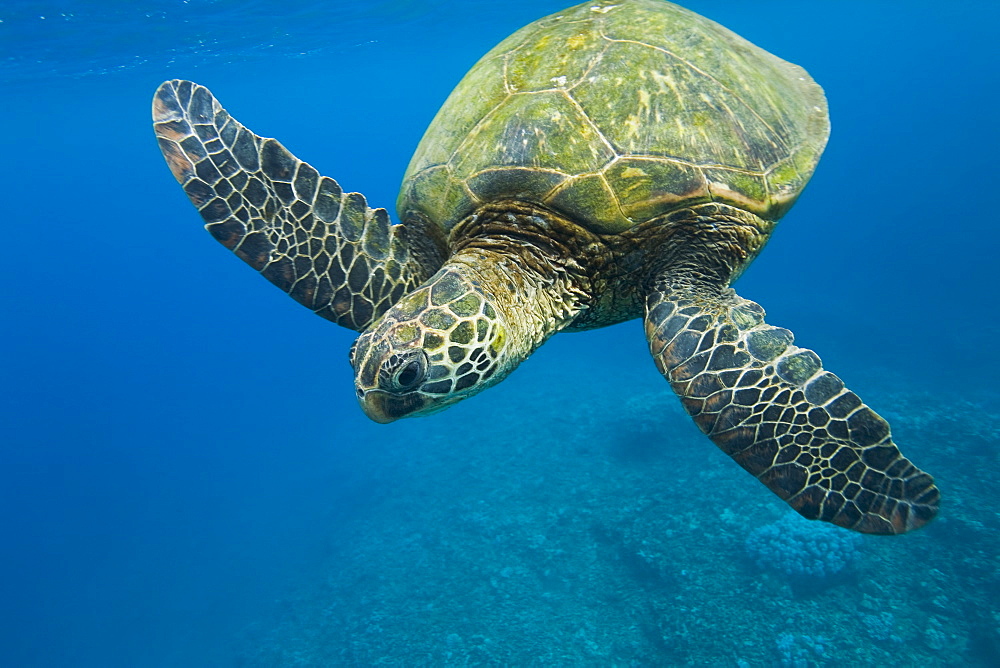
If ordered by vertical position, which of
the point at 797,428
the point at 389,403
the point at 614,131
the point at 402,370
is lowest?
the point at 389,403

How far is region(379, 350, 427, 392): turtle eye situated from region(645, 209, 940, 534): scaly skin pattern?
1.36 meters

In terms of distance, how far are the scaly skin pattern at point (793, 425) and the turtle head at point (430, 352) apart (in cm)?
102

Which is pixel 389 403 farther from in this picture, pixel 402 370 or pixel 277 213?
pixel 277 213

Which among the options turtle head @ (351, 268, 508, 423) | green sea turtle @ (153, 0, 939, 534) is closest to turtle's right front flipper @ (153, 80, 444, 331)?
green sea turtle @ (153, 0, 939, 534)

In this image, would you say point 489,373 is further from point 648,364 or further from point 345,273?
point 648,364

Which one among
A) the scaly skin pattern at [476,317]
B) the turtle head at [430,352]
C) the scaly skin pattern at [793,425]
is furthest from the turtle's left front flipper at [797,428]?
the turtle head at [430,352]

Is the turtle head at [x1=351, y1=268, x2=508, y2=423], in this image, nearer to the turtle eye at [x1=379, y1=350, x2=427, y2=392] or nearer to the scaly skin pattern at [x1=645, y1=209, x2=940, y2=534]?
the turtle eye at [x1=379, y1=350, x2=427, y2=392]

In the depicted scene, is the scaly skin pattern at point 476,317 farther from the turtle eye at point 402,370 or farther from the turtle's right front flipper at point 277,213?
the turtle's right front flipper at point 277,213

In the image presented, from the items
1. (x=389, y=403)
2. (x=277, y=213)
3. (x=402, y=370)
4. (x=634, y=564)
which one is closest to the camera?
(x=402, y=370)

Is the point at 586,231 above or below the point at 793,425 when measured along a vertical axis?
above

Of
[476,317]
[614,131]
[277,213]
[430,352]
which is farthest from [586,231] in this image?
[277,213]

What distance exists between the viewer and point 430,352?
275cm

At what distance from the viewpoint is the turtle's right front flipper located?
12.2ft

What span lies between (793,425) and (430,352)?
185 cm
